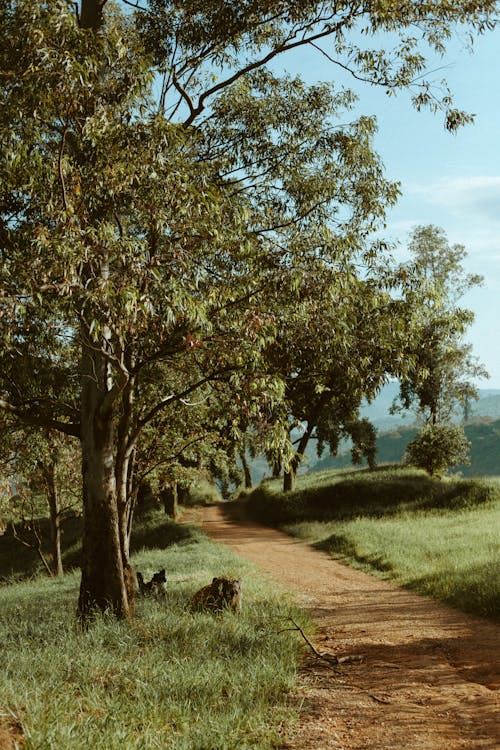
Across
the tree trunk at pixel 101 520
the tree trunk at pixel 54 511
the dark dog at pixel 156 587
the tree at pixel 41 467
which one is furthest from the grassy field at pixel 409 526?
the tree trunk at pixel 54 511

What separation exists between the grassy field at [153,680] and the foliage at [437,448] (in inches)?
935

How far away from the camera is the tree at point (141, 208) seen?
7910mm

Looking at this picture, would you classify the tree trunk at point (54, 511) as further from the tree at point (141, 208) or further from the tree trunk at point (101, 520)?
the tree trunk at point (101, 520)

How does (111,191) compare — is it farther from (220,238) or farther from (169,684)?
(169,684)

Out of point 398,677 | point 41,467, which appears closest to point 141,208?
point 398,677

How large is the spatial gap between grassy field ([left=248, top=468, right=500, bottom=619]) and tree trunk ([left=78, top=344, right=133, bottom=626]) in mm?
6136

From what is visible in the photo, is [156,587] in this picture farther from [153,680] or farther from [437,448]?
[437,448]

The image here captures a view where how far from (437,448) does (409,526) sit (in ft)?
38.0

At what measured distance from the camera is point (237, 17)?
11523mm

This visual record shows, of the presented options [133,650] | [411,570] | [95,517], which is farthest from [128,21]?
[411,570]

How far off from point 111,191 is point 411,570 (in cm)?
1108

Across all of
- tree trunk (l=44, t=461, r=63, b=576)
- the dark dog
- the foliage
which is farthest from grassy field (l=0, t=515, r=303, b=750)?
the foliage

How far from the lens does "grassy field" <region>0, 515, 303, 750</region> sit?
17.0ft

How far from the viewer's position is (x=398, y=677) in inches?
285
